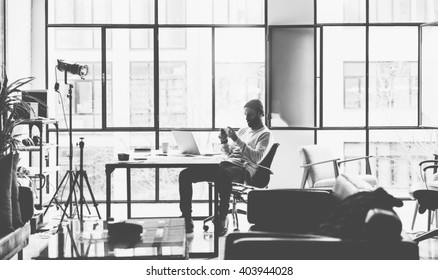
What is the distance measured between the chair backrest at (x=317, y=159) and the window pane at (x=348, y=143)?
1440mm

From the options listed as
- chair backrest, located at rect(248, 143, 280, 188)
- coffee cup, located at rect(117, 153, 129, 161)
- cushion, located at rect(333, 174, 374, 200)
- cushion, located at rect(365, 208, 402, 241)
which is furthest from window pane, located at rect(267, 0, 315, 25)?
cushion, located at rect(365, 208, 402, 241)

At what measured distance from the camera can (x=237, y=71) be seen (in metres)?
7.60

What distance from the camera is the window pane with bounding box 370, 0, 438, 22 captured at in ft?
24.4

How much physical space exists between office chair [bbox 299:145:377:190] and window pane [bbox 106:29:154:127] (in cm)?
256

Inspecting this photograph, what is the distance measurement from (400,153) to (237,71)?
2570 mm

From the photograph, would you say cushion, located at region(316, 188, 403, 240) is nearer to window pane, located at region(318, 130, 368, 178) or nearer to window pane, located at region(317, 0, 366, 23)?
window pane, located at region(318, 130, 368, 178)

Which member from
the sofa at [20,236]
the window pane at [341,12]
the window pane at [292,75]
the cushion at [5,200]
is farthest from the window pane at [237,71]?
the cushion at [5,200]

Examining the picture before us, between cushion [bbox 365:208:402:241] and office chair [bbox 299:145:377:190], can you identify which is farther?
office chair [bbox 299:145:377:190]

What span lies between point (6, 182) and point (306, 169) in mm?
3208

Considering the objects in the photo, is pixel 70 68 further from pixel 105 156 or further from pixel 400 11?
pixel 400 11

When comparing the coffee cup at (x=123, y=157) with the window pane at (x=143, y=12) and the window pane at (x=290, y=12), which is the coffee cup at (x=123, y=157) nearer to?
the window pane at (x=143, y=12)

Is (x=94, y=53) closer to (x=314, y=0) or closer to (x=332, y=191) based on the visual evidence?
(x=314, y=0)

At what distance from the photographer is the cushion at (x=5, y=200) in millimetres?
3576

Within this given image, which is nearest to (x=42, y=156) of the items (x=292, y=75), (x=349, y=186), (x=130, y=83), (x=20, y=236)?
(x=130, y=83)
